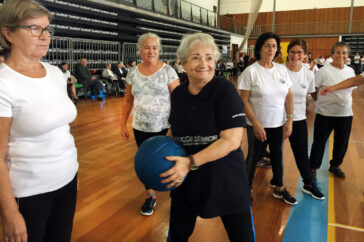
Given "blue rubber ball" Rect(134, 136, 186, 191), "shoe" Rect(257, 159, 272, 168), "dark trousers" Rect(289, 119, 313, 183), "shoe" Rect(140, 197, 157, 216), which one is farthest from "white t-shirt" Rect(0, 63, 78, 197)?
"shoe" Rect(257, 159, 272, 168)

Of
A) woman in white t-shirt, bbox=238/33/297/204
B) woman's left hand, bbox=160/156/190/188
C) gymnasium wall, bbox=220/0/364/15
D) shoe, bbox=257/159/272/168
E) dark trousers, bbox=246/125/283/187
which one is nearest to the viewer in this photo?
woman's left hand, bbox=160/156/190/188

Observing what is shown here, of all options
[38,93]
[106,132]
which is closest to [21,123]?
[38,93]

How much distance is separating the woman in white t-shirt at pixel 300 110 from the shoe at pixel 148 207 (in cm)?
140

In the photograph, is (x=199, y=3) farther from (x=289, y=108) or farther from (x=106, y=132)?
(x=289, y=108)

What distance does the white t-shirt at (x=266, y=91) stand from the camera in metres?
2.34

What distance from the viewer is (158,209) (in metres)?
2.58

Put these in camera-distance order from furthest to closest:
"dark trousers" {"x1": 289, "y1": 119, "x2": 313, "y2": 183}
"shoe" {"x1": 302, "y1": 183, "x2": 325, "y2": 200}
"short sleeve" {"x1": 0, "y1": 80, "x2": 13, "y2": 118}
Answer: "shoe" {"x1": 302, "y1": 183, "x2": 325, "y2": 200} → "dark trousers" {"x1": 289, "y1": 119, "x2": 313, "y2": 183} → "short sleeve" {"x1": 0, "y1": 80, "x2": 13, "y2": 118}

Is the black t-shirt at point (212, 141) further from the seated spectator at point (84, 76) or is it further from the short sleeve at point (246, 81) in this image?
the seated spectator at point (84, 76)

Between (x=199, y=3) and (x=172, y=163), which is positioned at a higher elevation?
(x=199, y=3)

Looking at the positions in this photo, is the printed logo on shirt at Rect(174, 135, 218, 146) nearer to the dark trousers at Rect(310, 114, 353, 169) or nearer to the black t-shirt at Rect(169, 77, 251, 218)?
the black t-shirt at Rect(169, 77, 251, 218)

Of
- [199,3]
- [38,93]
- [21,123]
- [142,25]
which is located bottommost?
[21,123]

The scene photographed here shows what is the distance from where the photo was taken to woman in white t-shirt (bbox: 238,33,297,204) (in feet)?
7.68

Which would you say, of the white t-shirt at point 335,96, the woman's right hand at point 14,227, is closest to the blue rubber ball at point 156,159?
the woman's right hand at point 14,227

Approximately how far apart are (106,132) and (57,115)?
4230 mm
